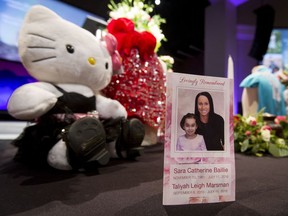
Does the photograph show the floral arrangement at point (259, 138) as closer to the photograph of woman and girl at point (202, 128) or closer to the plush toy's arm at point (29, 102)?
the photograph of woman and girl at point (202, 128)

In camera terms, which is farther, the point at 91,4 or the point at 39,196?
the point at 91,4

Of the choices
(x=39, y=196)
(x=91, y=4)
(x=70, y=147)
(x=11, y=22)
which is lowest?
(x=39, y=196)

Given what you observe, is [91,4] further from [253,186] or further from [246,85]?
[253,186]

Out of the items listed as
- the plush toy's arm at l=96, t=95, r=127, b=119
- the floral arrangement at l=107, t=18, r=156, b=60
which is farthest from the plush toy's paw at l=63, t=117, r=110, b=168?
the floral arrangement at l=107, t=18, r=156, b=60

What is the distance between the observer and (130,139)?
1373mm

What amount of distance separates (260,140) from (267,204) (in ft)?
3.46

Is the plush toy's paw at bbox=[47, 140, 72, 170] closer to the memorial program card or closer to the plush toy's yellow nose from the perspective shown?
the plush toy's yellow nose

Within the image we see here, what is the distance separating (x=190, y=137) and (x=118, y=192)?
0.32m

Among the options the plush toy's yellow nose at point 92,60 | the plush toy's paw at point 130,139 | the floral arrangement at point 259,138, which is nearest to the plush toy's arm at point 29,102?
the plush toy's yellow nose at point 92,60

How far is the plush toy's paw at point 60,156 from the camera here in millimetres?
1103

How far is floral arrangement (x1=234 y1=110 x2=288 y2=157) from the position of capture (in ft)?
5.43

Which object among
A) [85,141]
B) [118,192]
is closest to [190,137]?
[118,192]

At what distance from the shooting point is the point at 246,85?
7.91 feet

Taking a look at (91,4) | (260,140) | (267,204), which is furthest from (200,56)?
(267,204)
